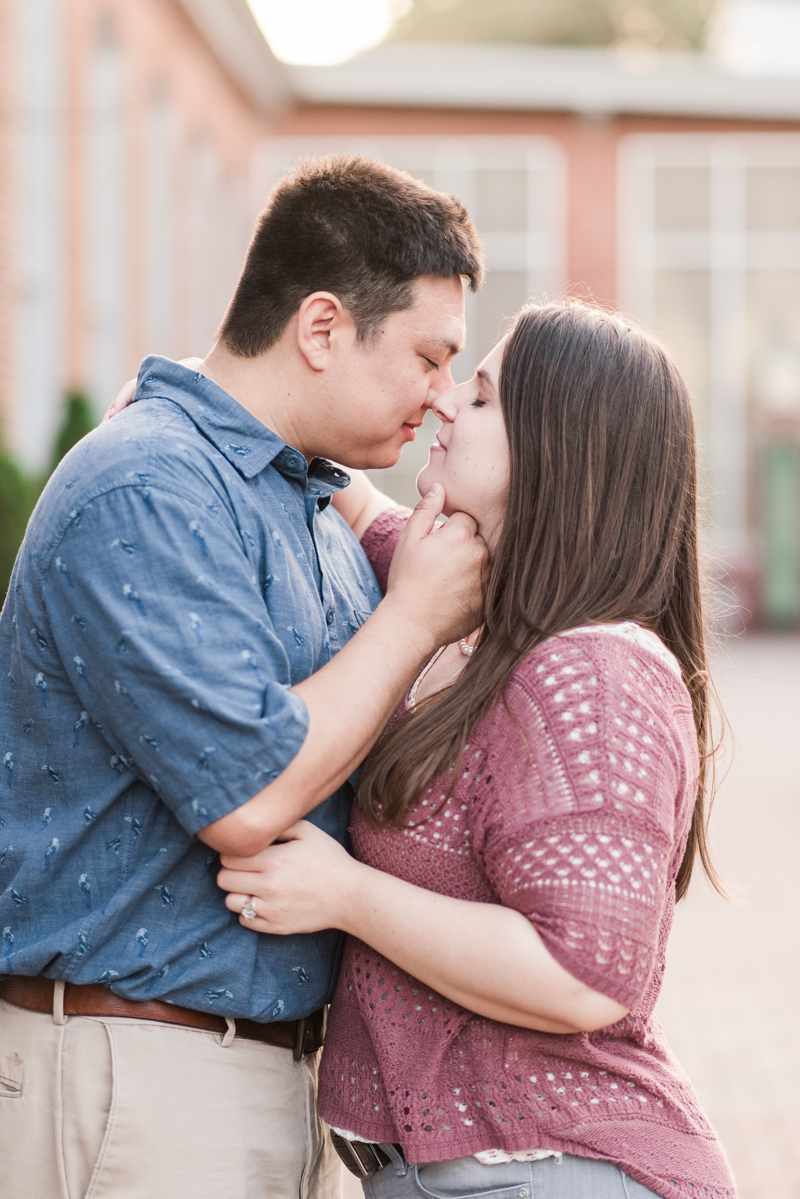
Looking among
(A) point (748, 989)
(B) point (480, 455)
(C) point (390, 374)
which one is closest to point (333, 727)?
(B) point (480, 455)

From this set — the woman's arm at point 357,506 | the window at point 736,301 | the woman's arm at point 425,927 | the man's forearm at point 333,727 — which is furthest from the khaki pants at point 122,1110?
the window at point 736,301

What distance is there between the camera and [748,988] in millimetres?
6203

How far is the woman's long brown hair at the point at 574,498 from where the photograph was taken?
2061 millimetres

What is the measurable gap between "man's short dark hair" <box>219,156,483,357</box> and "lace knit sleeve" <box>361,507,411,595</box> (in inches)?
25.3

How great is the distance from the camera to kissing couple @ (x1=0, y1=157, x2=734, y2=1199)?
1.83 metres

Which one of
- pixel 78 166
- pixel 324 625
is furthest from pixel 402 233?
pixel 78 166

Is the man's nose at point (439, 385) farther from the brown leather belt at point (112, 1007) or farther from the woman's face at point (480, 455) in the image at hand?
the brown leather belt at point (112, 1007)

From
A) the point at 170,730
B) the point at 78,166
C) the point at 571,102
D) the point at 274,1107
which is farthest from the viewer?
the point at 571,102

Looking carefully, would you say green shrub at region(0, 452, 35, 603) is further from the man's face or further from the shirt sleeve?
the shirt sleeve

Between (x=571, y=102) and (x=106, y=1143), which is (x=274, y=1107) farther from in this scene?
(x=571, y=102)

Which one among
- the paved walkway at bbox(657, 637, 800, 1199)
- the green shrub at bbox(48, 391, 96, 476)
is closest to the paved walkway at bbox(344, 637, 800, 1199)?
the paved walkway at bbox(657, 637, 800, 1199)

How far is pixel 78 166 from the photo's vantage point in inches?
470

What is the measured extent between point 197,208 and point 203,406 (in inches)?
651

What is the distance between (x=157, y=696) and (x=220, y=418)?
574 mm
